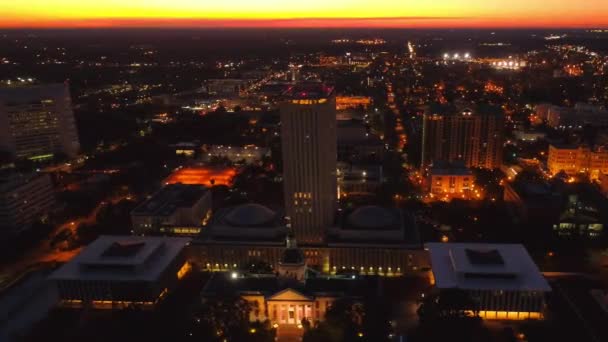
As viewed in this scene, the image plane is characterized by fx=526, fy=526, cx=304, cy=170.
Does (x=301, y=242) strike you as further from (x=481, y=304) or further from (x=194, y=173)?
(x=194, y=173)

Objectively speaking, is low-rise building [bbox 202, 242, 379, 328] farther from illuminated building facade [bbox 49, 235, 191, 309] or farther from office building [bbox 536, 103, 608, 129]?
office building [bbox 536, 103, 608, 129]

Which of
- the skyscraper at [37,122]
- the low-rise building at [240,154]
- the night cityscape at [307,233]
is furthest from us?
the low-rise building at [240,154]

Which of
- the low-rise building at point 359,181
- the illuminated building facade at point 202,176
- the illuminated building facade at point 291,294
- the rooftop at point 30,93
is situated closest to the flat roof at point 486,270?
the illuminated building facade at point 291,294

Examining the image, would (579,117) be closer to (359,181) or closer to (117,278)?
(359,181)

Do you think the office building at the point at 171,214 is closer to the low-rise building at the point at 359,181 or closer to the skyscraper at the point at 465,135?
the low-rise building at the point at 359,181

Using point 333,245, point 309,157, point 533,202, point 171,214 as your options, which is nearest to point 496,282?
point 333,245

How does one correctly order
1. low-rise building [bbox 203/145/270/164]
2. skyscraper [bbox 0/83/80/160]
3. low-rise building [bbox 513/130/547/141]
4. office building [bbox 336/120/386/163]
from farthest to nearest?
low-rise building [bbox 513/130/547/141]
low-rise building [bbox 203/145/270/164]
skyscraper [bbox 0/83/80/160]
office building [bbox 336/120/386/163]

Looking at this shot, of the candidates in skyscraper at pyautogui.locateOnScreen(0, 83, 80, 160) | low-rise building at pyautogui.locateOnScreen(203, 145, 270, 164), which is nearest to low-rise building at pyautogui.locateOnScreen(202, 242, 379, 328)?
low-rise building at pyautogui.locateOnScreen(203, 145, 270, 164)
